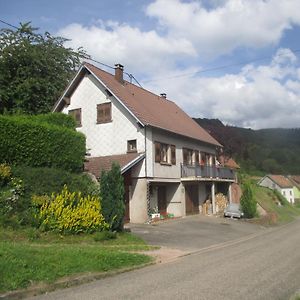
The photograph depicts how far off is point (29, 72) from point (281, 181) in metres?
84.9

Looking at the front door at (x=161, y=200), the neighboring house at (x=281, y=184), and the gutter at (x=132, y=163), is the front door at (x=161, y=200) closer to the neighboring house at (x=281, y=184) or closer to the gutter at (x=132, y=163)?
the gutter at (x=132, y=163)

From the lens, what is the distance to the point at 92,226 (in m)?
17.5

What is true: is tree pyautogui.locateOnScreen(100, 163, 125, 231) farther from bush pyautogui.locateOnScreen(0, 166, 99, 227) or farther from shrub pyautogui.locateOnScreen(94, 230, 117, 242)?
bush pyautogui.locateOnScreen(0, 166, 99, 227)

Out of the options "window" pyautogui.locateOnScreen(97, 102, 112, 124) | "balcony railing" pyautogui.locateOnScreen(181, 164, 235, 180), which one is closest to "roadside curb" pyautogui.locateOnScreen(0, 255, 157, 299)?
"window" pyautogui.locateOnScreen(97, 102, 112, 124)

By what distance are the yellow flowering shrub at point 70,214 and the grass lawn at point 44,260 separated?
0.82 m

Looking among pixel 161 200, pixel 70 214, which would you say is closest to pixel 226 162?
pixel 161 200

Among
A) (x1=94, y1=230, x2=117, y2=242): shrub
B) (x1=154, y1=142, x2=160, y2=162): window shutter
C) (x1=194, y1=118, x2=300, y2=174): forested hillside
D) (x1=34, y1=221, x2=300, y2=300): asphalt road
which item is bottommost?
(x1=34, y1=221, x2=300, y2=300): asphalt road

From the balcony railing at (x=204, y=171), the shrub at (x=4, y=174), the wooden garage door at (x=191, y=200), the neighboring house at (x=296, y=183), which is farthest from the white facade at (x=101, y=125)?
the neighboring house at (x=296, y=183)

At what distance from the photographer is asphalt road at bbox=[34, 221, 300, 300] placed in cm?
844

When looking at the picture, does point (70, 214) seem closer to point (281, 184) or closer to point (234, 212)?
point (234, 212)

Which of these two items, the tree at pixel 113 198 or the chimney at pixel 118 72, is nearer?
the tree at pixel 113 198

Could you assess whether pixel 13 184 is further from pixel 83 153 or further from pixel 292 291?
pixel 292 291

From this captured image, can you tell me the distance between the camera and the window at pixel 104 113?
29156 millimetres

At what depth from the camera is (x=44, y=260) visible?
34.7 ft
